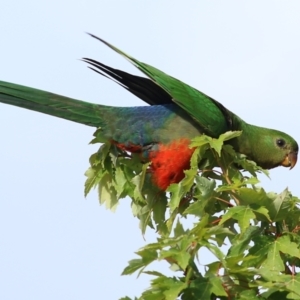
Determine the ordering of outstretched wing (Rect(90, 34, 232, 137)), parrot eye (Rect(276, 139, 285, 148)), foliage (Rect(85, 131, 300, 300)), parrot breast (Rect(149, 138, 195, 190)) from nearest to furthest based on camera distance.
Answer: foliage (Rect(85, 131, 300, 300))
parrot breast (Rect(149, 138, 195, 190))
outstretched wing (Rect(90, 34, 232, 137))
parrot eye (Rect(276, 139, 285, 148))

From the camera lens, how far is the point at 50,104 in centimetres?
557

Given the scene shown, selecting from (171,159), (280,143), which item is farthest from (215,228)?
(280,143)

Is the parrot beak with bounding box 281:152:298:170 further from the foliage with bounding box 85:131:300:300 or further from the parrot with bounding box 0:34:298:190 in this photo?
the foliage with bounding box 85:131:300:300

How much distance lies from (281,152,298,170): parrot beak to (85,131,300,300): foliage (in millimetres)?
1480

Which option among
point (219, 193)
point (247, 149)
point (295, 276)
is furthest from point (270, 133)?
point (295, 276)

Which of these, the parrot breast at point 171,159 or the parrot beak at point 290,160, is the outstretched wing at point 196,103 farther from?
the parrot beak at point 290,160

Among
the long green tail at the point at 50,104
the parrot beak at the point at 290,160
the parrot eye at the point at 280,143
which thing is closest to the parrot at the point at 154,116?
the long green tail at the point at 50,104

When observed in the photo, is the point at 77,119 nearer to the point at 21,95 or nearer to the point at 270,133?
the point at 21,95

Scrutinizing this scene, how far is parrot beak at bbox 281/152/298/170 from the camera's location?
6453mm

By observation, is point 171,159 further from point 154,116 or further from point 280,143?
point 280,143

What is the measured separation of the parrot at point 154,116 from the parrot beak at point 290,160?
578 mm

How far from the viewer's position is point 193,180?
4.40 m

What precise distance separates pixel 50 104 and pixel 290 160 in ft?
7.88

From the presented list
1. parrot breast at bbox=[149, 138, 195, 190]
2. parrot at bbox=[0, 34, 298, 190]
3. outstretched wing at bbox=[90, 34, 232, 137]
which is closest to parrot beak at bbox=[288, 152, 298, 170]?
parrot at bbox=[0, 34, 298, 190]
